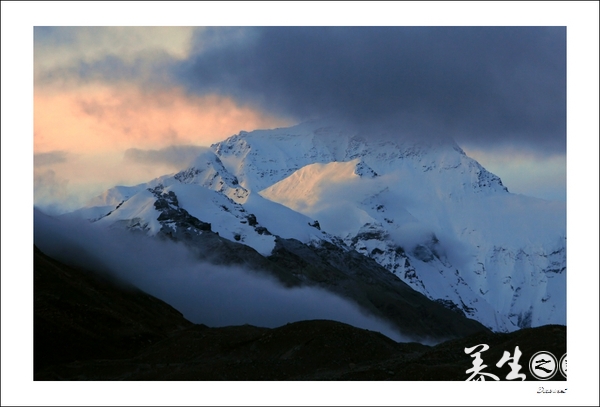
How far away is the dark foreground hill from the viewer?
178 feet

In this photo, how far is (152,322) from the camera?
91.1 m

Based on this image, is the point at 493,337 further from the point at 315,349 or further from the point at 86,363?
the point at 86,363

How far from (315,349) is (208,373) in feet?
29.1

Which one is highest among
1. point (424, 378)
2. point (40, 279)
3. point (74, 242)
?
point (74, 242)

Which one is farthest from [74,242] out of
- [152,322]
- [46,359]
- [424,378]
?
[424,378]

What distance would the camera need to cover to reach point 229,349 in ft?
217

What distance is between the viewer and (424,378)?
50.4 m

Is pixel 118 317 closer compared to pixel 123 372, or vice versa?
pixel 123 372

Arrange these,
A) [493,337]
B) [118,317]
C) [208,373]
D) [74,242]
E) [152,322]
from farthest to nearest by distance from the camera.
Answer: [74,242] < [152,322] < [118,317] < [493,337] < [208,373]

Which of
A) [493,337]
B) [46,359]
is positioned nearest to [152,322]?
[46,359]

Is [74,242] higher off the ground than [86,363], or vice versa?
[74,242]

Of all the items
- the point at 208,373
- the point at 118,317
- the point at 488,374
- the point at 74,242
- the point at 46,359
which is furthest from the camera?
the point at 74,242

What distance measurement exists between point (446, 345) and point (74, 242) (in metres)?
82.5

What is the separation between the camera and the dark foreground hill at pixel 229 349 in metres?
54.2
